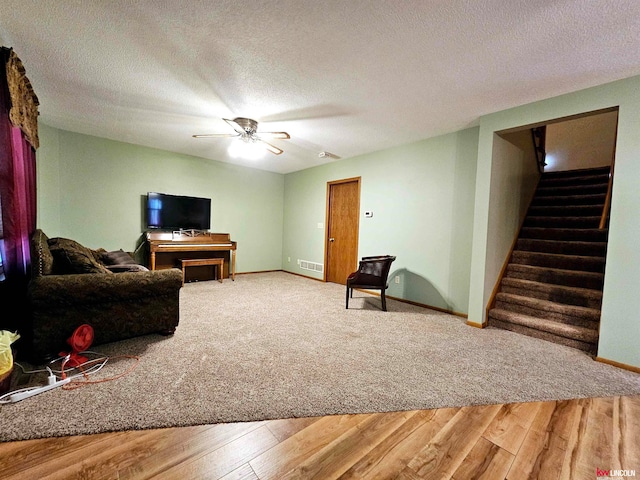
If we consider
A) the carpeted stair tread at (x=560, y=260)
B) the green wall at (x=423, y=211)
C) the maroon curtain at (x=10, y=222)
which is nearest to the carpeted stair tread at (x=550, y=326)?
the green wall at (x=423, y=211)

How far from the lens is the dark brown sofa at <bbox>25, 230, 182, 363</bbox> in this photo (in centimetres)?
194

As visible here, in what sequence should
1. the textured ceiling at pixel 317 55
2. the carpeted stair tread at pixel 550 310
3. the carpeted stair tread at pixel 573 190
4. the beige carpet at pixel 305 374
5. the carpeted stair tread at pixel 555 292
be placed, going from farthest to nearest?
the carpeted stair tread at pixel 573 190 < the carpeted stair tread at pixel 555 292 < the carpeted stair tread at pixel 550 310 < the textured ceiling at pixel 317 55 < the beige carpet at pixel 305 374

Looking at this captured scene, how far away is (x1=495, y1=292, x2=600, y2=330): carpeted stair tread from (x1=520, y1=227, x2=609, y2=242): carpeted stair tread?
3.99ft

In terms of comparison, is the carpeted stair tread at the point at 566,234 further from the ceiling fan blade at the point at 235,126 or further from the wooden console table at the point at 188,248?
the wooden console table at the point at 188,248

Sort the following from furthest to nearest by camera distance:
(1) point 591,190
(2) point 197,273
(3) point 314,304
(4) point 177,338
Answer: (2) point 197,273 < (1) point 591,190 < (3) point 314,304 < (4) point 177,338

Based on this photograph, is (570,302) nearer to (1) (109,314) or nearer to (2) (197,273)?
(1) (109,314)

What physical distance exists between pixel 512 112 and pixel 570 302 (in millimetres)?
2183

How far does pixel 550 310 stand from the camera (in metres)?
2.88

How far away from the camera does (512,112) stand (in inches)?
111

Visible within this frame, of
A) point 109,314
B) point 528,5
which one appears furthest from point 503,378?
point 109,314

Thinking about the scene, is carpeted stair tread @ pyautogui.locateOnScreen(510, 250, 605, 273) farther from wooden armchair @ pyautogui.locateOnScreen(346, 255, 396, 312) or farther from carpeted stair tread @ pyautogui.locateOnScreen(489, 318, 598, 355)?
wooden armchair @ pyautogui.locateOnScreen(346, 255, 396, 312)

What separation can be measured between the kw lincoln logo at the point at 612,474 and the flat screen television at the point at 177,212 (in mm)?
5458

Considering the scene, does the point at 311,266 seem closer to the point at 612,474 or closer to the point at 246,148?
the point at 246,148

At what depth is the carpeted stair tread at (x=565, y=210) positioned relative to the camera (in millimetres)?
3816
